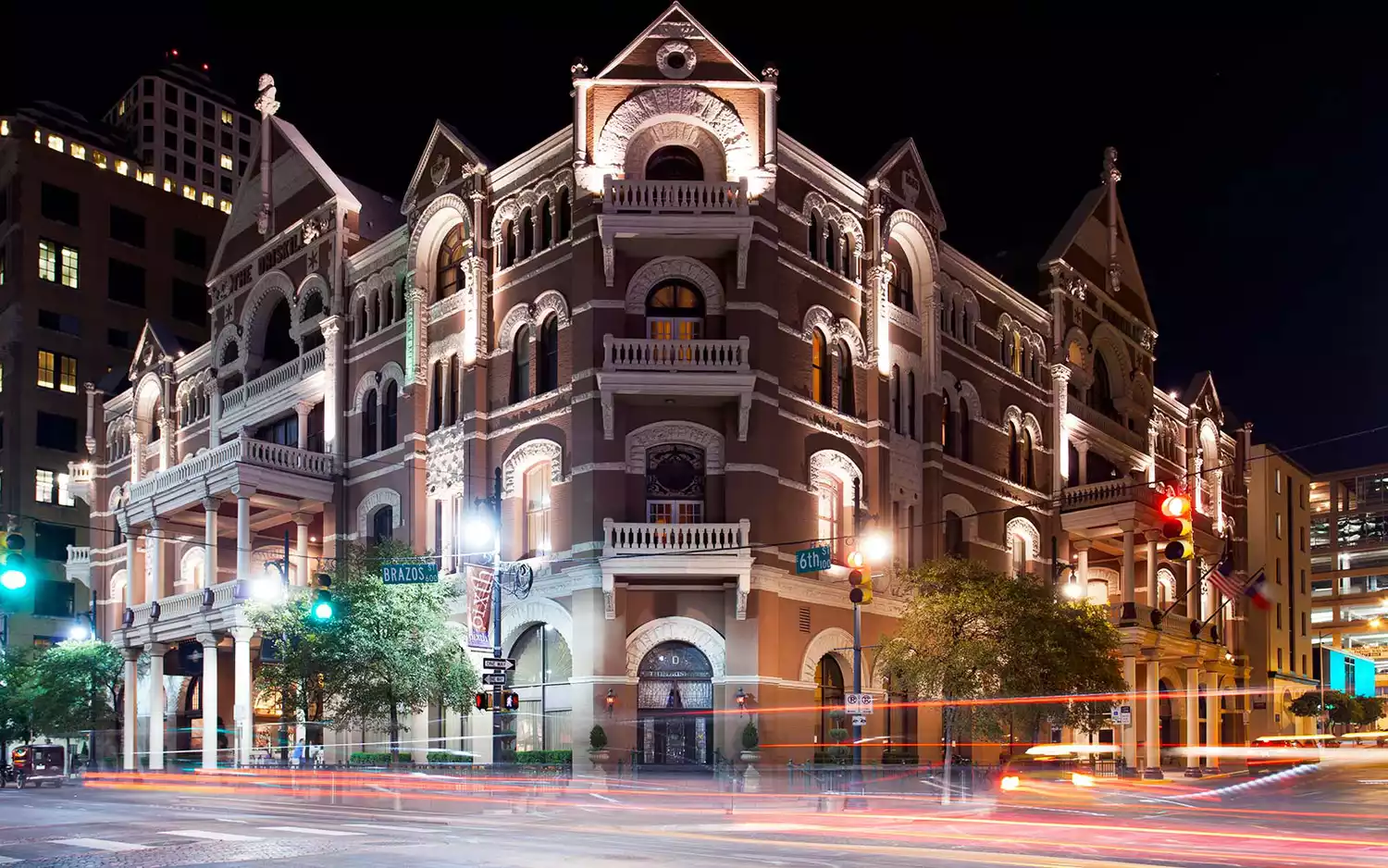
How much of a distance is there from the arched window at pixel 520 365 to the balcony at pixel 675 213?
4455 millimetres

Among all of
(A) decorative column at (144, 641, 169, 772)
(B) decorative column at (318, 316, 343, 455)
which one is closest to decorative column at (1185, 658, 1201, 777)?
(B) decorative column at (318, 316, 343, 455)

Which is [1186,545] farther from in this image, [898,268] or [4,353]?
[4,353]

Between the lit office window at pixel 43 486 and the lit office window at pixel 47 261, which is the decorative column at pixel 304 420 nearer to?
the lit office window at pixel 43 486

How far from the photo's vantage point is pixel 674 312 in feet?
133

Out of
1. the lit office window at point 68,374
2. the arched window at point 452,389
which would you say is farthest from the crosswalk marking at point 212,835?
the lit office window at point 68,374

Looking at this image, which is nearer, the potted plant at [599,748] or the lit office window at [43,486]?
the potted plant at [599,748]

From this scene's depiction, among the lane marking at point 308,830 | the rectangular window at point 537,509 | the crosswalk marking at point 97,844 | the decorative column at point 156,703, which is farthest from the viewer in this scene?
the decorative column at point 156,703

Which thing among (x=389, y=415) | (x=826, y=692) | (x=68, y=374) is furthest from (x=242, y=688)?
(x=68, y=374)

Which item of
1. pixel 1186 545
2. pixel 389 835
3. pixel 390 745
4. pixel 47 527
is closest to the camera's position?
pixel 1186 545

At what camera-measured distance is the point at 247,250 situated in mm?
55500

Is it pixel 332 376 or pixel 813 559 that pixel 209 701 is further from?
pixel 813 559

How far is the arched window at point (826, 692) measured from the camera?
40.8 meters

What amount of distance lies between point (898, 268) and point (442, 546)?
17.5 meters

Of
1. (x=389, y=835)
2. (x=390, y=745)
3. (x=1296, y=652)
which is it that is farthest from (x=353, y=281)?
(x=1296, y=652)
